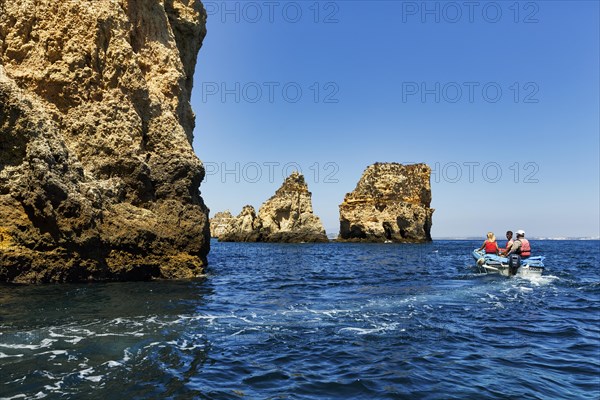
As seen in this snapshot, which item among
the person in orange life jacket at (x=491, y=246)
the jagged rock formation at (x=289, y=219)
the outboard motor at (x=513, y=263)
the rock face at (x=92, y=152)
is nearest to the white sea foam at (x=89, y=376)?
the rock face at (x=92, y=152)

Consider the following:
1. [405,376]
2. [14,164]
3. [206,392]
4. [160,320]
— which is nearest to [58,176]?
[14,164]

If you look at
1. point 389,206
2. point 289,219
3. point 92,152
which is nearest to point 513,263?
point 92,152

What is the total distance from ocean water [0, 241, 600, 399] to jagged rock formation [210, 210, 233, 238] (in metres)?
136

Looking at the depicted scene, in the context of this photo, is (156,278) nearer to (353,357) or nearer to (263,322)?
(263,322)

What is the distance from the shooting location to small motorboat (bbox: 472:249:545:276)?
20.1 m

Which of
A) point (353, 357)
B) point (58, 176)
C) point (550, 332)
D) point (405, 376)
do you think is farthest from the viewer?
point (58, 176)

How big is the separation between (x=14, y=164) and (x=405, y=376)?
48.9 feet

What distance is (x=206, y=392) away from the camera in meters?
6.00

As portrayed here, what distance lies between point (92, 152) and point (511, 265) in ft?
62.3

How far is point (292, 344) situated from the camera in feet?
27.7

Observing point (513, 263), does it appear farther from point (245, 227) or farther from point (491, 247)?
point (245, 227)

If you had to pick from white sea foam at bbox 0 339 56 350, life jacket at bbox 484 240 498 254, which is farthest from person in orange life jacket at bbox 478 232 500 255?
white sea foam at bbox 0 339 56 350

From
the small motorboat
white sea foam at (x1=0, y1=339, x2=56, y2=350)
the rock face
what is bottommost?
white sea foam at (x1=0, y1=339, x2=56, y2=350)

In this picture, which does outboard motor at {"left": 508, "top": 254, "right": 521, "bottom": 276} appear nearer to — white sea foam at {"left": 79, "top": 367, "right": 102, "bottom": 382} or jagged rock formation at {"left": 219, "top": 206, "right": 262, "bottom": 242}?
white sea foam at {"left": 79, "top": 367, "right": 102, "bottom": 382}
